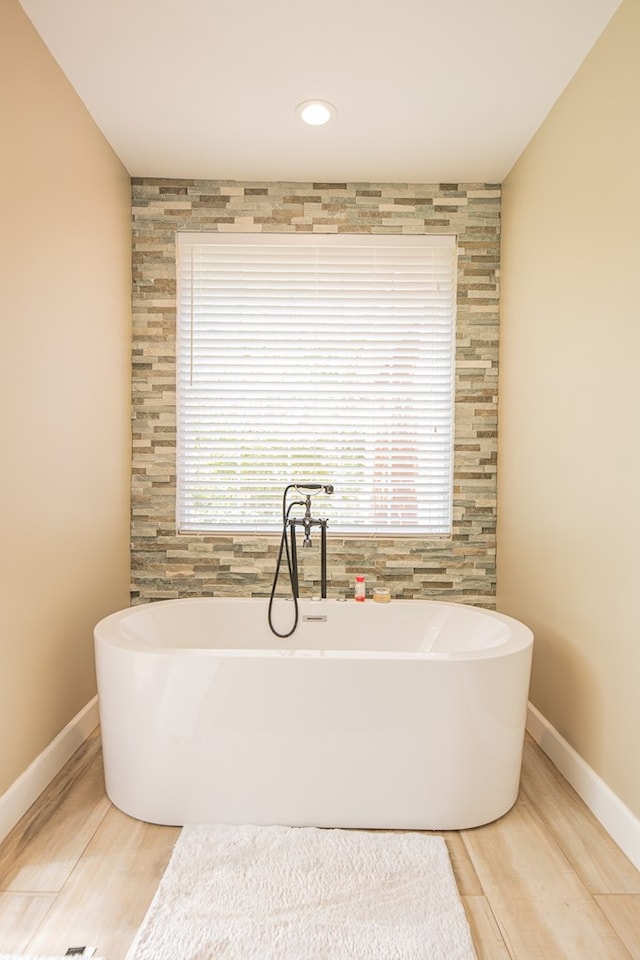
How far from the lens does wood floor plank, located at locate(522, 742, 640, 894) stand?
6.09 feet

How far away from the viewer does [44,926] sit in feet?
5.43

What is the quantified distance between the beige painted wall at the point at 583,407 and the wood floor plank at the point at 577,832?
0.16 meters

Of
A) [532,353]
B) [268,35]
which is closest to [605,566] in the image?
[532,353]

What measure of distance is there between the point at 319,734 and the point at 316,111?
2468mm

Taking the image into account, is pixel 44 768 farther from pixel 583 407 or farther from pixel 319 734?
pixel 583 407

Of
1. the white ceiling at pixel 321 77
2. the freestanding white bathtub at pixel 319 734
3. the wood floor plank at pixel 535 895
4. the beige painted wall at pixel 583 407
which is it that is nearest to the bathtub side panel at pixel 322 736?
the freestanding white bathtub at pixel 319 734

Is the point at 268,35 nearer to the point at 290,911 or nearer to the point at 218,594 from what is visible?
the point at 218,594

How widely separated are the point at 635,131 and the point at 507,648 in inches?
68.7

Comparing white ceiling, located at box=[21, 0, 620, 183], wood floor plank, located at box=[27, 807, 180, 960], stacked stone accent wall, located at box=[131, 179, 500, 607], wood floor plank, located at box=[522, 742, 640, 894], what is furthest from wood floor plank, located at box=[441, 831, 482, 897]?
white ceiling, located at box=[21, 0, 620, 183]

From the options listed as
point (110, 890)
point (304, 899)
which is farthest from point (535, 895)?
point (110, 890)

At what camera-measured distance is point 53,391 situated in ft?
7.88

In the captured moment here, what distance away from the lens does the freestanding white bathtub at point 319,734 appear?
6.89 feet

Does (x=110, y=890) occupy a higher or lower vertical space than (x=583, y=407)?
lower

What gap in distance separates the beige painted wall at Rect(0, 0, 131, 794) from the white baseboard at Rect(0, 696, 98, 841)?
0.04 metres
